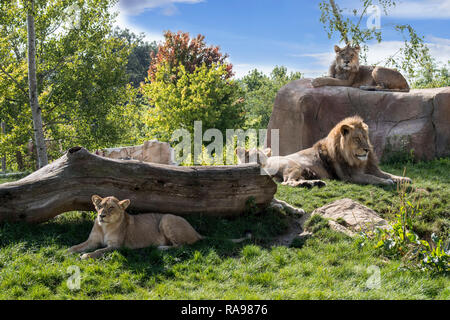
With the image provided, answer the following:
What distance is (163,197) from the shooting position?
7.04 metres

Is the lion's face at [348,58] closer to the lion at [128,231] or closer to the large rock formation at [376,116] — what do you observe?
the large rock formation at [376,116]

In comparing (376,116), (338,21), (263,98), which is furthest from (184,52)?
(376,116)

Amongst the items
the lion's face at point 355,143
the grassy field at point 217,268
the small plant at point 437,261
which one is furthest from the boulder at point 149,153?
the small plant at point 437,261

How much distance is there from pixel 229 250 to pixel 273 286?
52.7 inches

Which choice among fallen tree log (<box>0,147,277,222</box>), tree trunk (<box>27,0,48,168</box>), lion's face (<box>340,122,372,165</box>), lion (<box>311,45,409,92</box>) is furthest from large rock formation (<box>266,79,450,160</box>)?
tree trunk (<box>27,0,48,168</box>)

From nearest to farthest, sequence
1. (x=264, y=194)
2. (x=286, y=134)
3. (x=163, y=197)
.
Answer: (x=163, y=197)
(x=264, y=194)
(x=286, y=134)

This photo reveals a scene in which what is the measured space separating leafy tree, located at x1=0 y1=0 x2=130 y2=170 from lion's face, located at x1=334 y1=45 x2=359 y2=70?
27.8 feet

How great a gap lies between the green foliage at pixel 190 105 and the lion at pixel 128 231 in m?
13.1

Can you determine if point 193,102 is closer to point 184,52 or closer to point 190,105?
point 190,105

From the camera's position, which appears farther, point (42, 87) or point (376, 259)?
point (42, 87)

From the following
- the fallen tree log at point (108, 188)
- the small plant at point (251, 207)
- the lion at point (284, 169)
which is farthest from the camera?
the lion at point (284, 169)

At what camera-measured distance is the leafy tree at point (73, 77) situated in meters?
16.1
